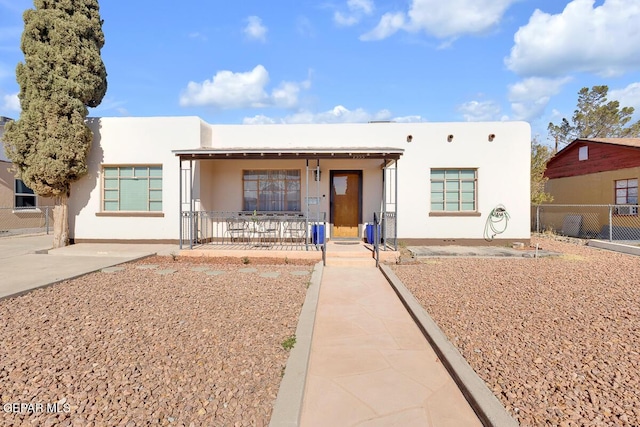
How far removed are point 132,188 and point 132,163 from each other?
803 millimetres

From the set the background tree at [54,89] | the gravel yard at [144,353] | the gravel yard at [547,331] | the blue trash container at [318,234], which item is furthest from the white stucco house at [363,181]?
the gravel yard at [144,353]

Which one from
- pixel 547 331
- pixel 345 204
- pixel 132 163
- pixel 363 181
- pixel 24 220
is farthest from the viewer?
pixel 24 220

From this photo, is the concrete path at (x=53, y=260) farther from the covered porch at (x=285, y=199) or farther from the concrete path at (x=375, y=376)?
the concrete path at (x=375, y=376)

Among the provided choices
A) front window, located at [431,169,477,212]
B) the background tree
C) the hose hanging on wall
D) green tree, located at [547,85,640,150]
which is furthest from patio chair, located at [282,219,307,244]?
green tree, located at [547,85,640,150]

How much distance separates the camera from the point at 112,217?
34.2ft

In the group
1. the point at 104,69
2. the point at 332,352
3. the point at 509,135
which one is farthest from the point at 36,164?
the point at 509,135

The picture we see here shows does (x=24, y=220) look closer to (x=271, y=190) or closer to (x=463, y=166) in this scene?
(x=271, y=190)

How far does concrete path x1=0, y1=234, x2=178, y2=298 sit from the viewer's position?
5830 millimetres

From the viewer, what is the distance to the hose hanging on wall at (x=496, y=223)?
10273 mm

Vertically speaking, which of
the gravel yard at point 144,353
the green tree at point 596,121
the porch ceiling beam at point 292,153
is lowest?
the gravel yard at point 144,353

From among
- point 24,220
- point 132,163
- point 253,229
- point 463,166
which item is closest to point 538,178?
point 463,166

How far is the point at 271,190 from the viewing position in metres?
10.9

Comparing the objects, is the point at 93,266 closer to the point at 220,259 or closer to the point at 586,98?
the point at 220,259

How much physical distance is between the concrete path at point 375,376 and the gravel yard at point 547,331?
0.38 meters
